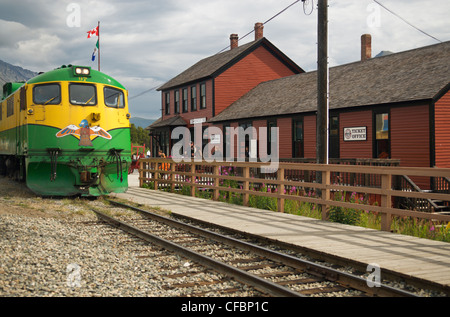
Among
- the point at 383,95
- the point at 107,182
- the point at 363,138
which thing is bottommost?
the point at 107,182

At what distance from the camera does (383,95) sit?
731 inches

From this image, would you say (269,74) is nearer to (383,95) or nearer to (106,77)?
(383,95)

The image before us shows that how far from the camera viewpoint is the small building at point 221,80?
1250 inches

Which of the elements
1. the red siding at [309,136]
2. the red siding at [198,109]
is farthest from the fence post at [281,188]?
the red siding at [198,109]

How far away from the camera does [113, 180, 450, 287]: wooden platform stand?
19.1 feet

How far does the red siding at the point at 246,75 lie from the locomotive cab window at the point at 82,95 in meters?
18.1

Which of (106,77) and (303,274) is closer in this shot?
(303,274)

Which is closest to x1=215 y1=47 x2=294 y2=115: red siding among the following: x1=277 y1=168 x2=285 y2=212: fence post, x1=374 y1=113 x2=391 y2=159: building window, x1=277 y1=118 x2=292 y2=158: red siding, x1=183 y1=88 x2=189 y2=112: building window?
x1=183 y1=88 x2=189 y2=112: building window

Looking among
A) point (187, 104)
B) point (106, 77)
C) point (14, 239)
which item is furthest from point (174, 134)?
point (14, 239)

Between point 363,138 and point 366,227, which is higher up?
point 363,138

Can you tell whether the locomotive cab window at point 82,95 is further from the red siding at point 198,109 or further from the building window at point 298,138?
the red siding at point 198,109

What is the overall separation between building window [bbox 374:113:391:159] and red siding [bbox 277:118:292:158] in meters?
5.40

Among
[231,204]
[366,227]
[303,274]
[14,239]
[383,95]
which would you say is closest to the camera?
[303,274]

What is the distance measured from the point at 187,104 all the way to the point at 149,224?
25.9m
